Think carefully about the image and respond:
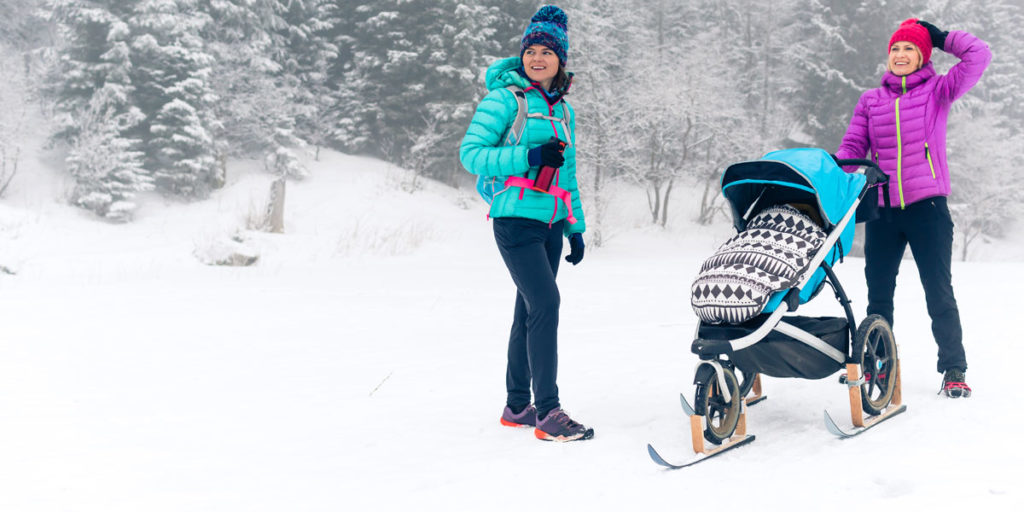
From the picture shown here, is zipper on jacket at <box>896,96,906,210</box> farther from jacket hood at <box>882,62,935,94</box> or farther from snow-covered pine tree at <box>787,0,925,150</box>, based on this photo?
snow-covered pine tree at <box>787,0,925,150</box>

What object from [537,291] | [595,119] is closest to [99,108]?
[595,119]

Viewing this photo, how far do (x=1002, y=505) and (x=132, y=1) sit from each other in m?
22.1

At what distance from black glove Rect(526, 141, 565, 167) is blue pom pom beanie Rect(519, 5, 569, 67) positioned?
498mm

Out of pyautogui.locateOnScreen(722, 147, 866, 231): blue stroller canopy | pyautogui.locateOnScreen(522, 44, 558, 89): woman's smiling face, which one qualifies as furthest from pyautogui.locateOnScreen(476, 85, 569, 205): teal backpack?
pyautogui.locateOnScreen(722, 147, 866, 231): blue stroller canopy

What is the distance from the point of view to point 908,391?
4262 millimetres

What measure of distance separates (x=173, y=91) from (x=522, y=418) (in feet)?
60.8

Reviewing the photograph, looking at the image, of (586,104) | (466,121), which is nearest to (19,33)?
(466,121)

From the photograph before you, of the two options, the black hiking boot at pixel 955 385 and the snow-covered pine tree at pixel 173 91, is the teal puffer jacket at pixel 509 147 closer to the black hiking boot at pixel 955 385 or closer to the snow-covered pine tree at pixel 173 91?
the black hiking boot at pixel 955 385

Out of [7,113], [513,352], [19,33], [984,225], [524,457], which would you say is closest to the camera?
[524,457]

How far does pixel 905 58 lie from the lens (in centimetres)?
414

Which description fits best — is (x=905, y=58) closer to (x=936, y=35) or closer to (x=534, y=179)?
(x=936, y=35)

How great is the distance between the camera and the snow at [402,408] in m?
2.90

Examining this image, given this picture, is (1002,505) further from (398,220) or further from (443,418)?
(398,220)

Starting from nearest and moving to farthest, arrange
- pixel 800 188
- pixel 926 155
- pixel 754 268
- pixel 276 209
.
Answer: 1. pixel 754 268
2. pixel 800 188
3. pixel 926 155
4. pixel 276 209
